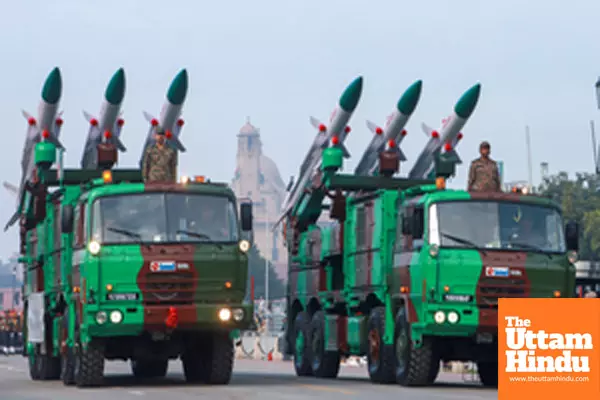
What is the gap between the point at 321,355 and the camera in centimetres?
2700

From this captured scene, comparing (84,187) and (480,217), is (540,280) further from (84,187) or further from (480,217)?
(84,187)

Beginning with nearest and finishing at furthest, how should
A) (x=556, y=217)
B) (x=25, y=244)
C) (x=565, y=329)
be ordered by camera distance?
(x=565, y=329) → (x=556, y=217) → (x=25, y=244)

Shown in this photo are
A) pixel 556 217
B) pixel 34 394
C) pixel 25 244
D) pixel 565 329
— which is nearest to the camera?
pixel 565 329

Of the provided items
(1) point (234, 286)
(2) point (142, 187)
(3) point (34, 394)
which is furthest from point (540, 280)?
(3) point (34, 394)

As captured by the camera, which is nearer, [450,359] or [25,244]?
[450,359]

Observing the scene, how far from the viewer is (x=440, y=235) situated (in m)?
21.3

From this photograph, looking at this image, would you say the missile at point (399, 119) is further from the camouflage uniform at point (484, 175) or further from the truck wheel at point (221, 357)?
the truck wheel at point (221, 357)

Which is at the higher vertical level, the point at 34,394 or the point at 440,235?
the point at 440,235

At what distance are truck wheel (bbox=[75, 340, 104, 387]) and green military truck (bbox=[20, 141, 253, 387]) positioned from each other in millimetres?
15

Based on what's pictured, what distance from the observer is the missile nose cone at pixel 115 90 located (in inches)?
1449

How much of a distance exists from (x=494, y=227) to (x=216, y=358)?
460 centimetres

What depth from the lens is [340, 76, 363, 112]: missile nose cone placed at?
129ft

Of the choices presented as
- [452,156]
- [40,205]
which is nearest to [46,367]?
[40,205]

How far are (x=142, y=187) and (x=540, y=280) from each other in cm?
600
